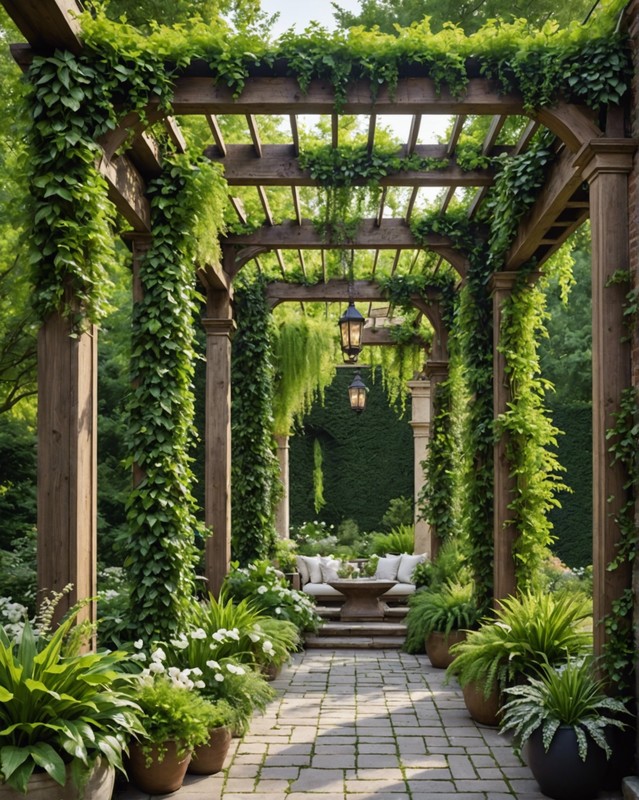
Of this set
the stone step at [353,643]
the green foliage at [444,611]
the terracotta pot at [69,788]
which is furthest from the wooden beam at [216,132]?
the stone step at [353,643]

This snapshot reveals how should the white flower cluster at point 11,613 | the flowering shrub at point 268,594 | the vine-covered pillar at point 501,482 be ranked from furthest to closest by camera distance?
the flowering shrub at point 268,594, the vine-covered pillar at point 501,482, the white flower cluster at point 11,613

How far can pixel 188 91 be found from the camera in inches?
207

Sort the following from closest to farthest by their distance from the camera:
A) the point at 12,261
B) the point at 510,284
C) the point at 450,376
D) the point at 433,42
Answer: the point at 433,42
the point at 510,284
the point at 12,261
the point at 450,376

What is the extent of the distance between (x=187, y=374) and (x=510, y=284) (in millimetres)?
2820

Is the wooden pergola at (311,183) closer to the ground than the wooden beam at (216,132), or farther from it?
closer to the ground

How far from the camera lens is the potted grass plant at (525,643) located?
5.74m

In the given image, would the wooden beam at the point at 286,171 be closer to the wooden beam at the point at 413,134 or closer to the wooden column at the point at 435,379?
the wooden beam at the point at 413,134

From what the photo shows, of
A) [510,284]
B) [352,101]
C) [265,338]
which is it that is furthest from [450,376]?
[352,101]

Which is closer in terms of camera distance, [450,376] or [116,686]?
[116,686]

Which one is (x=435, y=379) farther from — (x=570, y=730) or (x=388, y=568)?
(x=570, y=730)

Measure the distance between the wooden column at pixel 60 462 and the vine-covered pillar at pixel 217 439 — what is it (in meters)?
3.91

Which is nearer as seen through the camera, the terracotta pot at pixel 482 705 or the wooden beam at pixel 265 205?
the terracotta pot at pixel 482 705

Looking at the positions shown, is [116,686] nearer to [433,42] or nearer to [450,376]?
[433,42]

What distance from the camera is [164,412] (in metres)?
5.95
